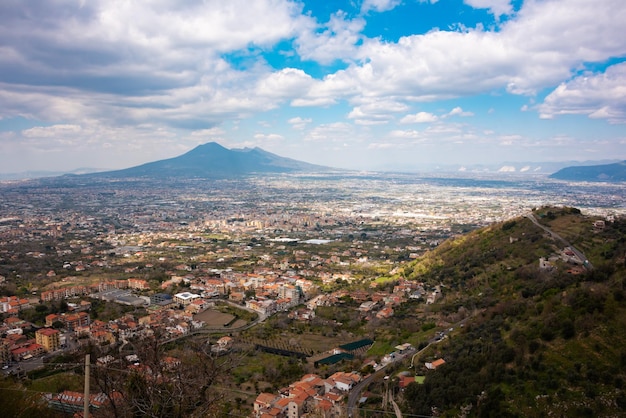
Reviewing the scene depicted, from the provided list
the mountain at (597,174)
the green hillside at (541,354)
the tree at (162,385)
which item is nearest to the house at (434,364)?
the green hillside at (541,354)

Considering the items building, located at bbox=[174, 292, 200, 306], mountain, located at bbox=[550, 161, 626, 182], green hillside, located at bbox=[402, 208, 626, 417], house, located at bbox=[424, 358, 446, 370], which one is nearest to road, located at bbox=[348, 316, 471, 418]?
green hillside, located at bbox=[402, 208, 626, 417]

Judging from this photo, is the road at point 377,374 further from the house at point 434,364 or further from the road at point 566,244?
the road at point 566,244

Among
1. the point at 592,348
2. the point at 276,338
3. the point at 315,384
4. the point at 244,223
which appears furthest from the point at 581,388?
the point at 244,223

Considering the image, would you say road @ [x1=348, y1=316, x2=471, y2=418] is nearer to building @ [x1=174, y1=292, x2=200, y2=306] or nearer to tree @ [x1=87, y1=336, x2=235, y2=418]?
tree @ [x1=87, y1=336, x2=235, y2=418]

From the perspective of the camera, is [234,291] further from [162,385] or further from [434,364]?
[162,385]

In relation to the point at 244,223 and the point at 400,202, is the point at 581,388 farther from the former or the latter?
the point at 400,202

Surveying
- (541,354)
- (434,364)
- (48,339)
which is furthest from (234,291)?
(541,354)

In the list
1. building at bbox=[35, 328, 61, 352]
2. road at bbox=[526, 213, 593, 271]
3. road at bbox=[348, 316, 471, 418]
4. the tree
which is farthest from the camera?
road at bbox=[526, 213, 593, 271]
